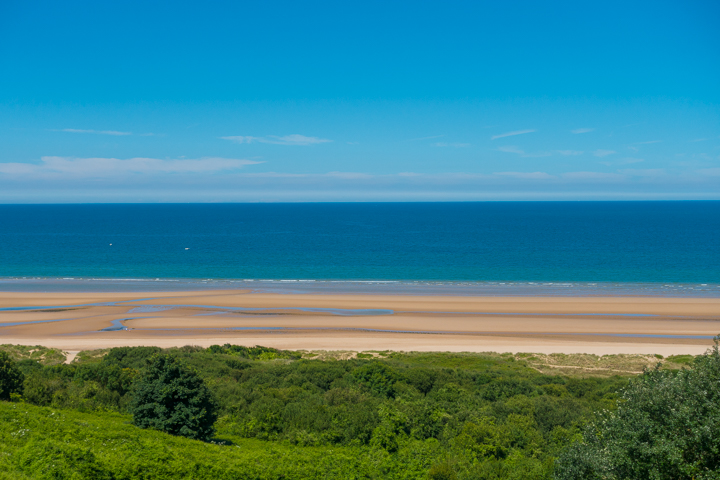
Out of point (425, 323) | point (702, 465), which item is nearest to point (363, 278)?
point (425, 323)

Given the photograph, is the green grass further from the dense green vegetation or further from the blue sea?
the blue sea

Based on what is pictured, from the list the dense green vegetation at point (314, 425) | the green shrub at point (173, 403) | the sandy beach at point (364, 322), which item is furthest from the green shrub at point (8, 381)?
the sandy beach at point (364, 322)

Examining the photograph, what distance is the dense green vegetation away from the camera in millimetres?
9984

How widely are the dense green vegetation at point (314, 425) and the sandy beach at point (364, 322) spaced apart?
12924 mm

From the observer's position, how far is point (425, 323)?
4225cm

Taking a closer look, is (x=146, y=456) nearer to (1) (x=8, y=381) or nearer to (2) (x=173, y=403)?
(2) (x=173, y=403)

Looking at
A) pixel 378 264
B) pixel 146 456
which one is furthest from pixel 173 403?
pixel 378 264

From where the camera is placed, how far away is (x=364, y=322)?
42594mm

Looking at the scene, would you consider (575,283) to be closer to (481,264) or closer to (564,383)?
(481,264)

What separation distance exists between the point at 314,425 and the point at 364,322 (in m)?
28.1

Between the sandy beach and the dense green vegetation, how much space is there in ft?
42.4

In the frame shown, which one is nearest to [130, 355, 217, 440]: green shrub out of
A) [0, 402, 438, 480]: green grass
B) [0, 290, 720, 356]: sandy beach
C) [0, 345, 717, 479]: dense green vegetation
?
[0, 345, 717, 479]: dense green vegetation

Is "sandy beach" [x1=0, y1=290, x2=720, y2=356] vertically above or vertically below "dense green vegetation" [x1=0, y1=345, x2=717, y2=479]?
below

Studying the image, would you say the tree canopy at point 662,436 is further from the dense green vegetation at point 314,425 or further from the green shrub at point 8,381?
the green shrub at point 8,381
